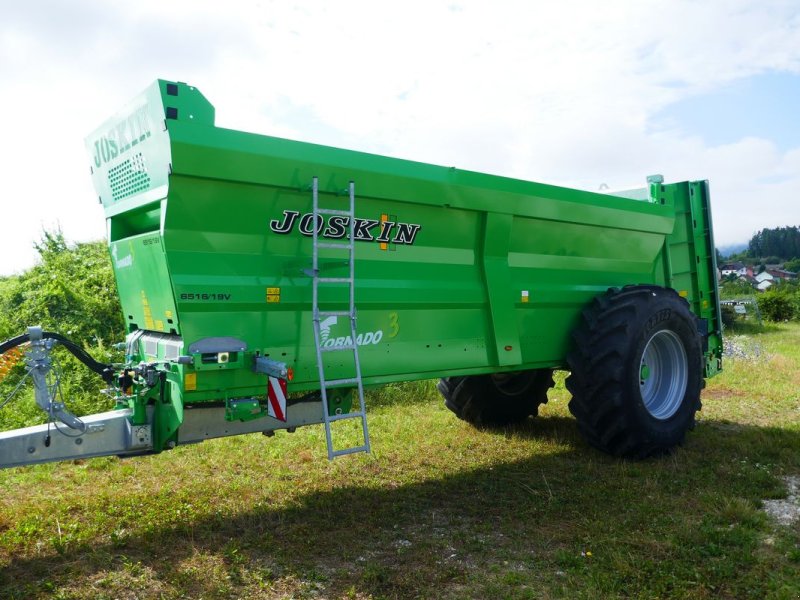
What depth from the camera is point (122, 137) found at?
15.5 feet

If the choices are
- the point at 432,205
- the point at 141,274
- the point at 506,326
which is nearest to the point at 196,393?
the point at 141,274

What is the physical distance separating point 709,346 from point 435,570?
16.9 feet

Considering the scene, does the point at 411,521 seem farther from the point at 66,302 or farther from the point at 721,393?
the point at 721,393

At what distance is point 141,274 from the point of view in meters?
4.78

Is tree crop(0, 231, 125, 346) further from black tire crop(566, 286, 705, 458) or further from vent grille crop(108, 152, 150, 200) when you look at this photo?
black tire crop(566, 286, 705, 458)

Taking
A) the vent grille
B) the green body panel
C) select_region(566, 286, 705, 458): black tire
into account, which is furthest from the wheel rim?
the vent grille

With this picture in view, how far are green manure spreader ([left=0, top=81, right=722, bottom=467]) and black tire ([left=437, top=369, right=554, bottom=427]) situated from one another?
4.00 feet

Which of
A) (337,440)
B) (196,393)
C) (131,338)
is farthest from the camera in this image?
(337,440)

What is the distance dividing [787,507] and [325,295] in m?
3.74

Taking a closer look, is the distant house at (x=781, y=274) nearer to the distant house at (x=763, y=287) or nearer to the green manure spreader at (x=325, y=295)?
the distant house at (x=763, y=287)

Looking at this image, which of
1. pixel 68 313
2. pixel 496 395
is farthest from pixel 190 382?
pixel 68 313

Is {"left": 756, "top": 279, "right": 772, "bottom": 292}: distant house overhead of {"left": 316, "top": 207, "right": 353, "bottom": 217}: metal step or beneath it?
beneath

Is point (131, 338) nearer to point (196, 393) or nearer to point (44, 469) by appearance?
point (196, 393)

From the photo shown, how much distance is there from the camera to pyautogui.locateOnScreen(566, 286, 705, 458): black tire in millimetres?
6004
